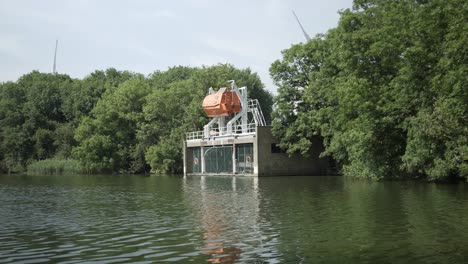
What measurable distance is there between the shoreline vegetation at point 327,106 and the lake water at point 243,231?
947cm

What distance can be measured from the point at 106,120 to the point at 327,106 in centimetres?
3945

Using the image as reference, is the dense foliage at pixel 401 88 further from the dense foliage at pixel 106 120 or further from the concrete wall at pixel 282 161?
the dense foliage at pixel 106 120

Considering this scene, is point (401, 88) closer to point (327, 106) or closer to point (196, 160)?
point (327, 106)

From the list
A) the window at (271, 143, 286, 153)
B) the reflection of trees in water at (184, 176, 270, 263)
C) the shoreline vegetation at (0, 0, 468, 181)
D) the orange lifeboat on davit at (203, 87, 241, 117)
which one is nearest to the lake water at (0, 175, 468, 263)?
the reflection of trees in water at (184, 176, 270, 263)

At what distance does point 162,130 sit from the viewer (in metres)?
76.8

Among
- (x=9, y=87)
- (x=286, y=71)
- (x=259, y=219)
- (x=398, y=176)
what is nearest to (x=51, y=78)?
(x=9, y=87)

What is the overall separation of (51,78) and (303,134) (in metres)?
70.2

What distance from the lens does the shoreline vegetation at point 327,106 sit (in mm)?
32844

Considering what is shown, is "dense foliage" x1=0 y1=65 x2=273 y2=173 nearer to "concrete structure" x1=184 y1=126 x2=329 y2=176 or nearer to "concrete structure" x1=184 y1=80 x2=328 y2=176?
"concrete structure" x1=184 y1=80 x2=328 y2=176

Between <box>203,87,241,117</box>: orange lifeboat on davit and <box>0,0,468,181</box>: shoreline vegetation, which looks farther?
<box>203,87,241,117</box>: orange lifeboat on davit

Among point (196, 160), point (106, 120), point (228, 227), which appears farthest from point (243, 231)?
point (106, 120)

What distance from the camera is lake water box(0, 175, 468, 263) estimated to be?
12789mm

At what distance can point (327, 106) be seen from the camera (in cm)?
5509

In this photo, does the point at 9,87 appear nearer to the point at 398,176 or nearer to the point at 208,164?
the point at 208,164
